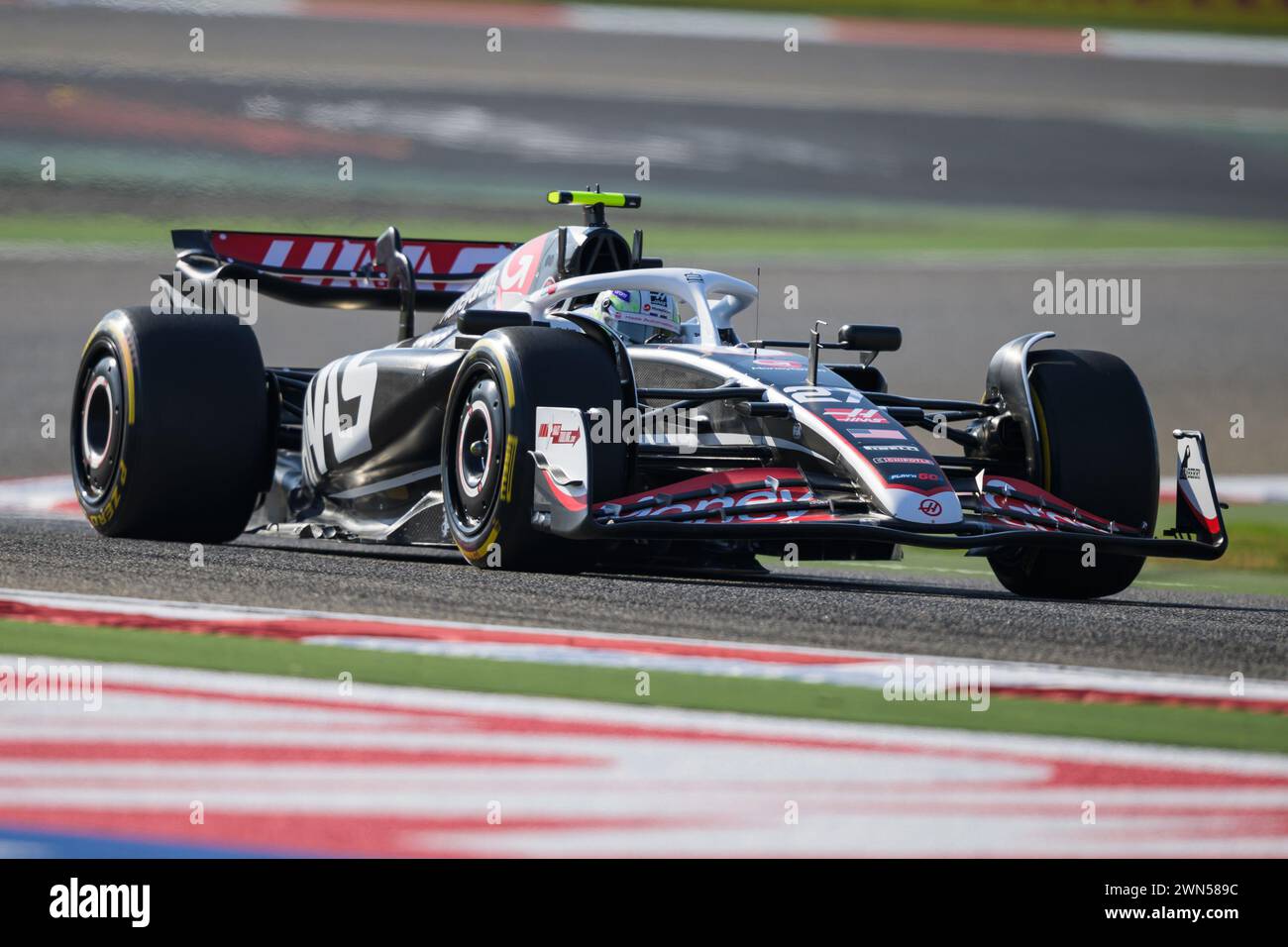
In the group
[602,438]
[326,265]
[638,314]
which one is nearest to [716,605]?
[602,438]

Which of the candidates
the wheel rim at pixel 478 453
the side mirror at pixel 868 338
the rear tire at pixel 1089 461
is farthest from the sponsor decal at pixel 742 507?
the rear tire at pixel 1089 461

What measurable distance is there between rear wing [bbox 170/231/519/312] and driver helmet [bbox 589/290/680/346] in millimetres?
1932

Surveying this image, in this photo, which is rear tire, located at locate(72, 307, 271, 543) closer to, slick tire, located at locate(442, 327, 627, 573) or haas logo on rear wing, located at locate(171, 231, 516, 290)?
haas logo on rear wing, located at locate(171, 231, 516, 290)

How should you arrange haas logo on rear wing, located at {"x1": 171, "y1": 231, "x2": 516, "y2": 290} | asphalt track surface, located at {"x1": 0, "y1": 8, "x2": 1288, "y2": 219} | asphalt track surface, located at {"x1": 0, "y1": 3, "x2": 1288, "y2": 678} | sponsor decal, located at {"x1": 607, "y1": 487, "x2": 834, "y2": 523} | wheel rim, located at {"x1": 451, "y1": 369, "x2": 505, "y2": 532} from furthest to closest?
asphalt track surface, located at {"x1": 0, "y1": 8, "x2": 1288, "y2": 219} → haas logo on rear wing, located at {"x1": 171, "y1": 231, "x2": 516, "y2": 290} → wheel rim, located at {"x1": 451, "y1": 369, "x2": 505, "y2": 532} → sponsor decal, located at {"x1": 607, "y1": 487, "x2": 834, "y2": 523} → asphalt track surface, located at {"x1": 0, "y1": 3, "x2": 1288, "y2": 678}

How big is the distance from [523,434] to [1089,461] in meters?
2.30

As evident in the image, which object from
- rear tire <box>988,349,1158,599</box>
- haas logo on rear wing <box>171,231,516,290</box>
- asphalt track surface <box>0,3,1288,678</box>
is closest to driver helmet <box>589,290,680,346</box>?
asphalt track surface <box>0,3,1288,678</box>

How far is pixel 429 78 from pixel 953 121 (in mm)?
8583

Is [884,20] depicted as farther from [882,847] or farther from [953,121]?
[882,847]

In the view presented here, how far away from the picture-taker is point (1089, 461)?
7902 mm

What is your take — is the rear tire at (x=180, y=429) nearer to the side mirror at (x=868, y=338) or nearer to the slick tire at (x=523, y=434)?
the slick tire at (x=523, y=434)

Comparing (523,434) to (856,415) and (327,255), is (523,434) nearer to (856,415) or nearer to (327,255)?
(856,415)

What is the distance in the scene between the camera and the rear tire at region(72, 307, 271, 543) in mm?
8695

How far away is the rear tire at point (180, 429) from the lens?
8695 mm

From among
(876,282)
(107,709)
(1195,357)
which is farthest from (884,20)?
(107,709)
